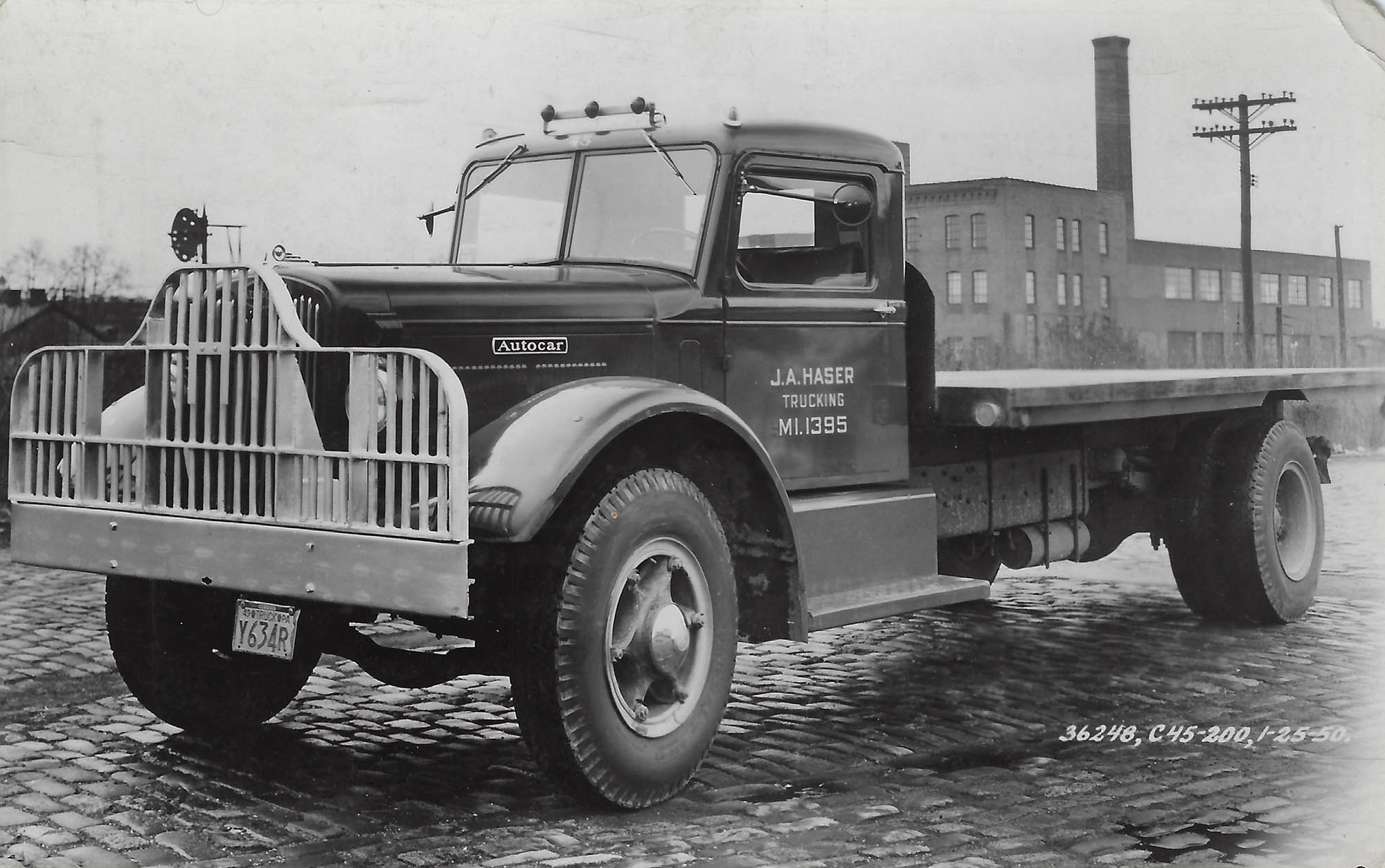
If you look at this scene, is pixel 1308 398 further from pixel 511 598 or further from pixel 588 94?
pixel 511 598

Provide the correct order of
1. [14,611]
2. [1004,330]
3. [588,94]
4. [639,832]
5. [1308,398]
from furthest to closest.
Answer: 1. [1004,330]
2. [1308,398]
3. [14,611]
4. [588,94]
5. [639,832]

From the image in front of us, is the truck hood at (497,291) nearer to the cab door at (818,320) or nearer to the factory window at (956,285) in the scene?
the cab door at (818,320)

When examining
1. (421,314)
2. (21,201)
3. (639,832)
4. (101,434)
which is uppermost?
(21,201)

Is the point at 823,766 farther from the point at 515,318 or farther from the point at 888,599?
the point at 515,318

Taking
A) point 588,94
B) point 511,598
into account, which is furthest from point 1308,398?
point 511,598

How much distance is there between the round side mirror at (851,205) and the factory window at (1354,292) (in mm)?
2672

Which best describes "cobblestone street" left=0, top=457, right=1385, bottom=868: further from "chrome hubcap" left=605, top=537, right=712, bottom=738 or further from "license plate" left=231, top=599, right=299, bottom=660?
"license plate" left=231, top=599, right=299, bottom=660

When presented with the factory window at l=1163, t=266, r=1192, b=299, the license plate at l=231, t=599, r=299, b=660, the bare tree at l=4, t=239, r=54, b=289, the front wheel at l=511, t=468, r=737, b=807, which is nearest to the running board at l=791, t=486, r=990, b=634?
the front wheel at l=511, t=468, r=737, b=807

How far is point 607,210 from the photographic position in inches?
223

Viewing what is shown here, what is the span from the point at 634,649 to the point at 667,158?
1994 mm

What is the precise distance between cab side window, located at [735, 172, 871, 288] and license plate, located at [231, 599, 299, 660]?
83.2 inches

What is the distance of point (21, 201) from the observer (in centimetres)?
738

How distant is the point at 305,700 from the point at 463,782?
155 cm

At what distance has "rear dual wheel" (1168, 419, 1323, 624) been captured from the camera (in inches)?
304
